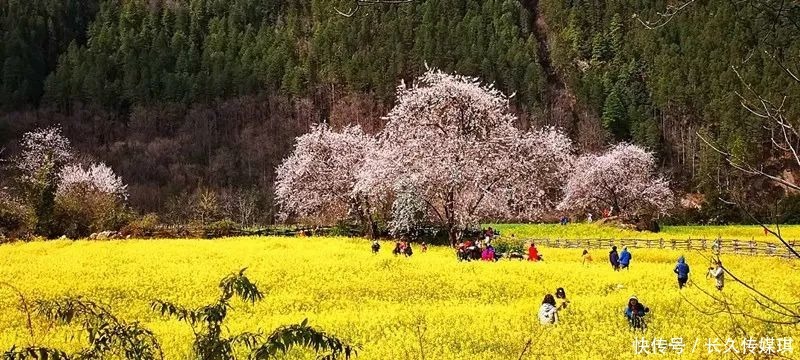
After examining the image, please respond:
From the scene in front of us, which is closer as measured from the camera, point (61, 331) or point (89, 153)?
point (61, 331)

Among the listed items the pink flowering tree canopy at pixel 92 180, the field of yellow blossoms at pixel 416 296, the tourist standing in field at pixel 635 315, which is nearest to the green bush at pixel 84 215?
the pink flowering tree canopy at pixel 92 180

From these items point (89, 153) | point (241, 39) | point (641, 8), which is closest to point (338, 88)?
point (241, 39)

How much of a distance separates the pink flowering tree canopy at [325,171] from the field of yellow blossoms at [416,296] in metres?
16.1

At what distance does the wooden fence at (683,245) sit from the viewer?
4144 cm

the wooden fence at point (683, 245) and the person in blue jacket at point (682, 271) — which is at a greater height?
the wooden fence at point (683, 245)

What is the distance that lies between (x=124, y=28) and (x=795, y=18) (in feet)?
633

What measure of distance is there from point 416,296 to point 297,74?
135367mm

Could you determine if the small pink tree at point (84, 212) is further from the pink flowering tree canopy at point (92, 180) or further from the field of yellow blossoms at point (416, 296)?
the field of yellow blossoms at point (416, 296)

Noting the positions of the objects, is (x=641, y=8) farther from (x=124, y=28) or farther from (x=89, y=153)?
(x=124, y=28)

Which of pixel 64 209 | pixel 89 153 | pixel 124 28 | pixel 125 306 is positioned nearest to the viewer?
pixel 125 306

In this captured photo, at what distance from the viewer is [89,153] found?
132 meters

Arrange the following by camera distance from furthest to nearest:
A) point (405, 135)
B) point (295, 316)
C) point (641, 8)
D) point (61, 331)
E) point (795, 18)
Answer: point (641, 8)
point (405, 135)
point (295, 316)
point (61, 331)
point (795, 18)

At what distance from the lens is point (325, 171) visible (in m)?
61.0

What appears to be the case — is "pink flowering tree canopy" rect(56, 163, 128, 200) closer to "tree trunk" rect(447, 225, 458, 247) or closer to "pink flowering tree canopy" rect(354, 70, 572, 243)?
"pink flowering tree canopy" rect(354, 70, 572, 243)
